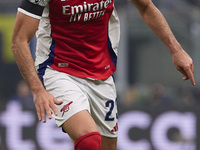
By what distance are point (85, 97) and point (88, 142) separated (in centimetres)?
44

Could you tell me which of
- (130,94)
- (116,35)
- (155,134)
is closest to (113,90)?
(116,35)

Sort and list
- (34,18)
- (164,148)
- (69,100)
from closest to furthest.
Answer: (34,18), (69,100), (164,148)

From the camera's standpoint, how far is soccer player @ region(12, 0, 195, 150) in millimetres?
3334

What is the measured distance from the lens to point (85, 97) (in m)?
3.70

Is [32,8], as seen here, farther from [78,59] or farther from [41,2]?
[78,59]

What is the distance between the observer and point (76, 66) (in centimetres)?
381

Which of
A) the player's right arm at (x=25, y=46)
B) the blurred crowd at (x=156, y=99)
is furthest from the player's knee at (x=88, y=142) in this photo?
the blurred crowd at (x=156, y=99)

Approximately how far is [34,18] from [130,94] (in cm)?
802

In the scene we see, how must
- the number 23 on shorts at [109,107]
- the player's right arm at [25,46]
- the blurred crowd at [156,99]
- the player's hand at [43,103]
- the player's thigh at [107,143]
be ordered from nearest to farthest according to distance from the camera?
the player's hand at [43,103] → the player's right arm at [25,46] → the number 23 on shorts at [109,107] → the player's thigh at [107,143] → the blurred crowd at [156,99]

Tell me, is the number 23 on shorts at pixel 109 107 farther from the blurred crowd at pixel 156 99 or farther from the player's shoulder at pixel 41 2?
the blurred crowd at pixel 156 99

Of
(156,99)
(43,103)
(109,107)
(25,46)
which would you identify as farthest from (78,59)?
(156,99)

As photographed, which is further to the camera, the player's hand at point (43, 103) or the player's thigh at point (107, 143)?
the player's thigh at point (107, 143)

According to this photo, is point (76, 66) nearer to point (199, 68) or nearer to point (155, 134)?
point (155, 134)

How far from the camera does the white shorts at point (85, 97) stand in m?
3.55
